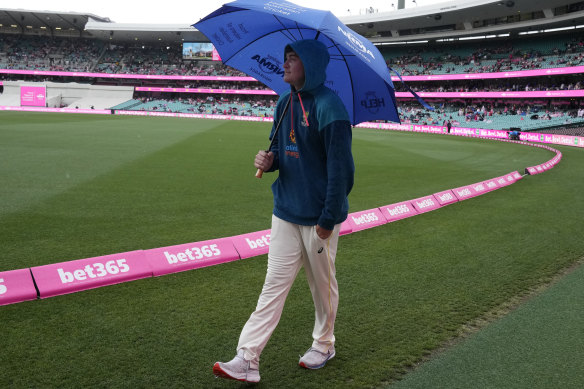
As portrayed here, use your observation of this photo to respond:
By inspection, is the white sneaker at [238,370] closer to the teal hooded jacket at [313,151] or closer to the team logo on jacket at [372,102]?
the teal hooded jacket at [313,151]

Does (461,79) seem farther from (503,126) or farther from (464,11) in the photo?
(503,126)

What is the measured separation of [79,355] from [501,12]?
56705 millimetres

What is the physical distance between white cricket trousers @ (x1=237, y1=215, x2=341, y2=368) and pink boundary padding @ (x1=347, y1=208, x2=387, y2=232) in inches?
159

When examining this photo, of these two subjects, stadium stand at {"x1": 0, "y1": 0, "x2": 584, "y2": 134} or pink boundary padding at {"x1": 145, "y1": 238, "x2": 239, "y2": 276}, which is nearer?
pink boundary padding at {"x1": 145, "y1": 238, "x2": 239, "y2": 276}

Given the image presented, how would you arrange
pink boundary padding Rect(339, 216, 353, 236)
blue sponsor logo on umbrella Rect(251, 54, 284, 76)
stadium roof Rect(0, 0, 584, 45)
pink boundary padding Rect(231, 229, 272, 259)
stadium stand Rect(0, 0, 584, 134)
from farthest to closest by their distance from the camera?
stadium roof Rect(0, 0, 584, 45) < stadium stand Rect(0, 0, 584, 134) < pink boundary padding Rect(339, 216, 353, 236) < pink boundary padding Rect(231, 229, 272, 259) < blue sponsor logo on umbrella Rect(251, 54, 284, 76)

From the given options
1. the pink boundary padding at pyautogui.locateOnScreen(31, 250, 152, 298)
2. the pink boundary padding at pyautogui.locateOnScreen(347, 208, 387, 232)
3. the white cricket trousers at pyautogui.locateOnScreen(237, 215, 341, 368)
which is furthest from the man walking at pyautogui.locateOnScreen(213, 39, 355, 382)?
the pink boundary padding at pyautogui.locateOnScreen(347, 208, 387, 232)

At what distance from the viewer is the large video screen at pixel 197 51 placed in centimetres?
7400

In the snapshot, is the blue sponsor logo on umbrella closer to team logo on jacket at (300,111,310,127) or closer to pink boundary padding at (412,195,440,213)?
team logo on jacket at (300,111,310,127)

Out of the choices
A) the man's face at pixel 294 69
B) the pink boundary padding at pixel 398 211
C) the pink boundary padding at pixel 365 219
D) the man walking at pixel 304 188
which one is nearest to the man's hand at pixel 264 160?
the man walking at pixel 304 188

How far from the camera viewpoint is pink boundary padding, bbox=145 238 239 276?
5.16m

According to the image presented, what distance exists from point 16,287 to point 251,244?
271 cm

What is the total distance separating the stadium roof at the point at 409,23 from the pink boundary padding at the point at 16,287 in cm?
5155

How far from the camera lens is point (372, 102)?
3441 mm

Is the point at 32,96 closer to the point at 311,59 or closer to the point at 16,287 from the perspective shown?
the point at 16,287
